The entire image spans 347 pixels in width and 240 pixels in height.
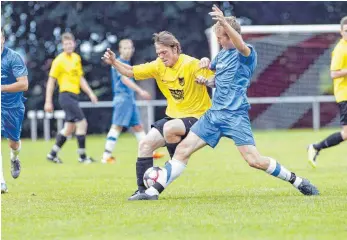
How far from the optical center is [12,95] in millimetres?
11906

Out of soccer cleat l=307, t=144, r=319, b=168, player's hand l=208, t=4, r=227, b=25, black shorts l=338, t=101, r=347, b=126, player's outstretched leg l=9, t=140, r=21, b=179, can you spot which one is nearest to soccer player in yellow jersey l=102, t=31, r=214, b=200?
player's hand l=208, t=4, r=227, b=25

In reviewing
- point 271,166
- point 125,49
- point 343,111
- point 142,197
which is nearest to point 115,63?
point 142,197

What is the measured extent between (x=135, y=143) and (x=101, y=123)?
5.83 metres

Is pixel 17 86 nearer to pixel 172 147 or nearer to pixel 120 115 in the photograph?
pixel 172 147

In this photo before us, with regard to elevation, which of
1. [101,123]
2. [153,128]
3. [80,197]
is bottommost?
[101,123]

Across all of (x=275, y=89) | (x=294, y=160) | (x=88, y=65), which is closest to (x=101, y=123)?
(x=88, y=65)

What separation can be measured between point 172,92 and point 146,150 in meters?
0.63

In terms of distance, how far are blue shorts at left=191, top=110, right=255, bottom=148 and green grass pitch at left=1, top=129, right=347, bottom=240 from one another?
22.4 inches

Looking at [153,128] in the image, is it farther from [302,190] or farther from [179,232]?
[179,232]

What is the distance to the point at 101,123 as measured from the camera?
95.5ft

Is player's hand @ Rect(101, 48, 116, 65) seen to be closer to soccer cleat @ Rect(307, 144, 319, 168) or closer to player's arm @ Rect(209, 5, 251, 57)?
player's arm @ Rect(209, 5, 251, 57)

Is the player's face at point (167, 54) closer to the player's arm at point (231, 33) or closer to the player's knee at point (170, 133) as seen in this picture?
the player's knee at point (170, 133)

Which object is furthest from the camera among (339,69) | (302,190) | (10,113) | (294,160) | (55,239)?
(294,160)

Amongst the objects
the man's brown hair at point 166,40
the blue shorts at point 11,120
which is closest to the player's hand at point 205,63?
the man's brown hair at point 166,40
